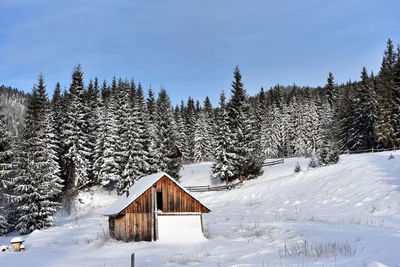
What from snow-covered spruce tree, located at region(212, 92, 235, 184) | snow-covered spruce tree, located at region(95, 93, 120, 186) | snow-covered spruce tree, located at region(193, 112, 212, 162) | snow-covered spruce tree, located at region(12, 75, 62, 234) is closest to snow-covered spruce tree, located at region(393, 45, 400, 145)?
snow-covered spruce tree, located at region(212, 92, 235, 184)

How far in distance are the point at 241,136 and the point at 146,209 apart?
2431cm

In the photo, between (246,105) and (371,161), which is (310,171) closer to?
(371,161)

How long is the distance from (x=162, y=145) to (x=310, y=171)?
69.7 ft

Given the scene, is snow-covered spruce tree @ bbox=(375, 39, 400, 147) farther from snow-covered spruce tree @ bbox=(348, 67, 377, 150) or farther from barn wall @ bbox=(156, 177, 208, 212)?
barn wall @ bbox=(156, 177, 208, 212)

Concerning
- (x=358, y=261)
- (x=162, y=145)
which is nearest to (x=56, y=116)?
(x=162, y=145)

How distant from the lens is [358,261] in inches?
394

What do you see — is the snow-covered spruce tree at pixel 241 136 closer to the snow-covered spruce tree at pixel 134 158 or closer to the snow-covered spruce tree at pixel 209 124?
the snow-covered spruce tree at pixel 134 158

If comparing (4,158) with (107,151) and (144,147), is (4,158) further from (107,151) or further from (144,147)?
(144,147)

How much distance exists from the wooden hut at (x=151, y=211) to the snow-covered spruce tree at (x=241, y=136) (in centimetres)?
Answer: 2103

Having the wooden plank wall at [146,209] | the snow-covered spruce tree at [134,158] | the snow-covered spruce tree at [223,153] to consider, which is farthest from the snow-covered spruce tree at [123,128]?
the wooden plank wall at [146,209]

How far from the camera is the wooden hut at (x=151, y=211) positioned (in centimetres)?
2336

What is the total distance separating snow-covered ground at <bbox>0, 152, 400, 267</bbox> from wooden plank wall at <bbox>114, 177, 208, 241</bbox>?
2.92 ft

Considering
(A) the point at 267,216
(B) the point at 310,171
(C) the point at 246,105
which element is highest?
(C) the point at 246,105

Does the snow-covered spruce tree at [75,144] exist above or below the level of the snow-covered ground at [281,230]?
above
